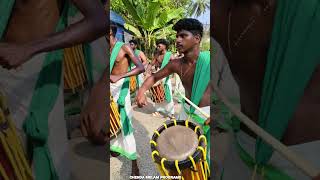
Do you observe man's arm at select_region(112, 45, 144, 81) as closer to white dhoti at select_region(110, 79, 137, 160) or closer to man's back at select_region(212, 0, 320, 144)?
white dhoti at select_region(110, 79, 137, 160)

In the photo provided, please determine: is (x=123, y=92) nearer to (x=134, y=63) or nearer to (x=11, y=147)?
(x=134, y=63)

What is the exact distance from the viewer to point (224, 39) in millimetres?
1258

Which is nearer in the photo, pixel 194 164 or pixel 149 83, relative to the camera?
pixel 194 164

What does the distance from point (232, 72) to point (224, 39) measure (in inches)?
4.4

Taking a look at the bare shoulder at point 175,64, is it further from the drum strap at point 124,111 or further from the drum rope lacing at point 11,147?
the drum rope lacing at point 11,147

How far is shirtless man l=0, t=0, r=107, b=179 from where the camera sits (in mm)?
1009

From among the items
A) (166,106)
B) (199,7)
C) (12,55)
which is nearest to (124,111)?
(166,106)

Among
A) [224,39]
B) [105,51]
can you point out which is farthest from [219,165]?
[105,51]

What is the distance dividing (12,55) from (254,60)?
654mm

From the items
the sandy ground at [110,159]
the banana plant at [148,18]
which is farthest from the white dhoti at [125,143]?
the banana plant at [148,18]

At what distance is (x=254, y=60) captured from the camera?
114cm

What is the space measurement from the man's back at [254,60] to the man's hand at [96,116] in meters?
0.42

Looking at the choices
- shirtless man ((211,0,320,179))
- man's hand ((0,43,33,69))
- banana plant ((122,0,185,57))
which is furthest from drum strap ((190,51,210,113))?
banana plant ((122,0,185,57))

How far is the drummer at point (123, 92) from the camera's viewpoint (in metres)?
3.56
